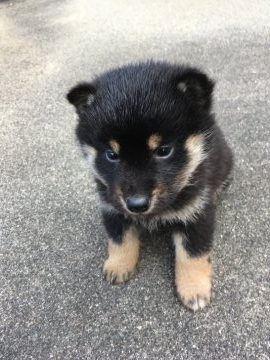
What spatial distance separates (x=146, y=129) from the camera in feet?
6.10

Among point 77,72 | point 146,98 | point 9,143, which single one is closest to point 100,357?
point 146,98

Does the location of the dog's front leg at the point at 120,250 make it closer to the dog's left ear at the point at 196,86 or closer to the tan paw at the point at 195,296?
the tan paw at the point at 195,296

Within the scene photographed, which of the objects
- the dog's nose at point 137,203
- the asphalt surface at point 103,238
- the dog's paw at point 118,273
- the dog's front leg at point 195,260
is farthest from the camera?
the dog's paw at point 118,273

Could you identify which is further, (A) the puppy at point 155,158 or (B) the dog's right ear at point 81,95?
(B) the dog's right ear at point 81,95

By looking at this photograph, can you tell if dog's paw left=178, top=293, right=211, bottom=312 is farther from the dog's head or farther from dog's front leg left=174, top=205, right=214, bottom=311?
the dog's head

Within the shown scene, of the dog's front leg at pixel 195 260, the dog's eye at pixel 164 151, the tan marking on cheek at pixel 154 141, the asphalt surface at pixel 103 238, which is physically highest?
the tan marking on cheek at pixel 154 141

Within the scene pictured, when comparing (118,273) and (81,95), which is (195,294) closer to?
(118,273)

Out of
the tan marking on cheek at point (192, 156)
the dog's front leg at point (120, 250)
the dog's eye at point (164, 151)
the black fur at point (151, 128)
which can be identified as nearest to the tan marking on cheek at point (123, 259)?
the dog's front leg at point (120, 250)

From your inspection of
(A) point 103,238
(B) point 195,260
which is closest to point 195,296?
(B) point 195,260

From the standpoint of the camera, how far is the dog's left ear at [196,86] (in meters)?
1.98

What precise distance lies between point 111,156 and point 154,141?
0.89 ft

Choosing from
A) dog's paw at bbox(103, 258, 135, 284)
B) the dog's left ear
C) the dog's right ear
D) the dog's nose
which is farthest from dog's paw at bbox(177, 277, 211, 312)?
the dog's right ear

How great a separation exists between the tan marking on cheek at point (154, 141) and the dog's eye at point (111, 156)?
0.20m

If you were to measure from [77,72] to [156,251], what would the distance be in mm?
3042
